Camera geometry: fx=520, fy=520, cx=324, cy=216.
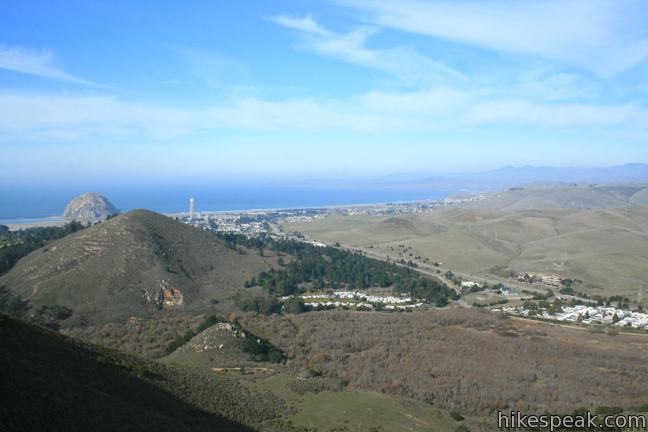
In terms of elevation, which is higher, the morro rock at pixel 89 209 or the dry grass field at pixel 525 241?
the morro rock at pixel 89 209

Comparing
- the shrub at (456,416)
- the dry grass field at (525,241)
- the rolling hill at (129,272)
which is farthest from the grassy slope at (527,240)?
the shrub at (456,416)

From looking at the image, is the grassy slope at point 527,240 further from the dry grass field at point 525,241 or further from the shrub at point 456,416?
the shrub at point 456,416

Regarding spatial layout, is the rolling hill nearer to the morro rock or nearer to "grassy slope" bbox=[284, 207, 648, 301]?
"grassy slope" bbox=[284, 207, 648, 301]

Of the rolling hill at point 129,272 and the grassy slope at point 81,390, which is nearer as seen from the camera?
the grassy slope at point 81,390

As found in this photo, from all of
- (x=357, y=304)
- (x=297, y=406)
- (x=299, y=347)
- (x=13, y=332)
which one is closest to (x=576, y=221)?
(x=357, y=304)

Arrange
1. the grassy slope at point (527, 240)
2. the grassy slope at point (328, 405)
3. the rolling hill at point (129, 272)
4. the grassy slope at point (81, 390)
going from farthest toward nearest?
the grassy slope at point (527, 240) → the rolling hill at point (129, 272) → the grassy slope at point (328, 405) → the grassy slope at point (81, 390)

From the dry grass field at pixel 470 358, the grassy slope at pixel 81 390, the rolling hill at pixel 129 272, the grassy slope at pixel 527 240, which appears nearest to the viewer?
the grassy slope at pixel 81 390

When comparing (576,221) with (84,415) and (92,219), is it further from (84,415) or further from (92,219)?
(84,415)
